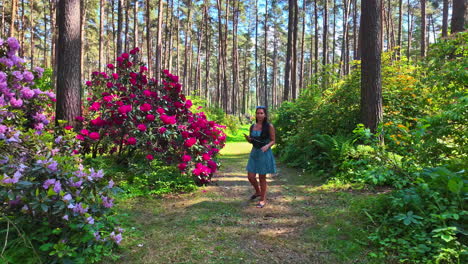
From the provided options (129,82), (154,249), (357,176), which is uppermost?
(129,82)

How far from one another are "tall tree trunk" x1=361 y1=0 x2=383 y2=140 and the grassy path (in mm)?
2251

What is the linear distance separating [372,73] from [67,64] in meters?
6.65

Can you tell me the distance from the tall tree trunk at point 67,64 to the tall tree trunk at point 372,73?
6361mm

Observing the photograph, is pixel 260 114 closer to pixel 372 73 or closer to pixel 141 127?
pixel 141 127

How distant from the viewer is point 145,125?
5.07m

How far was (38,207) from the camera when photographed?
7.32 feet

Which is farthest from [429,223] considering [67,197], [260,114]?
[67,197]

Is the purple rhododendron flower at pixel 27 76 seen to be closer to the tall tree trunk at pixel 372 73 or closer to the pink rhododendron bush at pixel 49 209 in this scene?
the pink rhododendron bush at pixel 49 209

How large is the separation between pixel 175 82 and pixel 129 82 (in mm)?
974

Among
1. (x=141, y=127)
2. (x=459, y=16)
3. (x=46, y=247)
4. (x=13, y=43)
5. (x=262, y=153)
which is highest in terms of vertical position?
(x=459, y=16)

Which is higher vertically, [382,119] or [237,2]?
[237,2]

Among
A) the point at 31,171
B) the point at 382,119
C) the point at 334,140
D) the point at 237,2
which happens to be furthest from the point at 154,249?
the point at 237,2

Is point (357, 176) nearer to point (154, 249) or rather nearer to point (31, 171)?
point (154, 249)

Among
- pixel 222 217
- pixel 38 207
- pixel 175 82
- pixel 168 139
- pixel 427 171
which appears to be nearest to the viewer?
pixel 38 207
